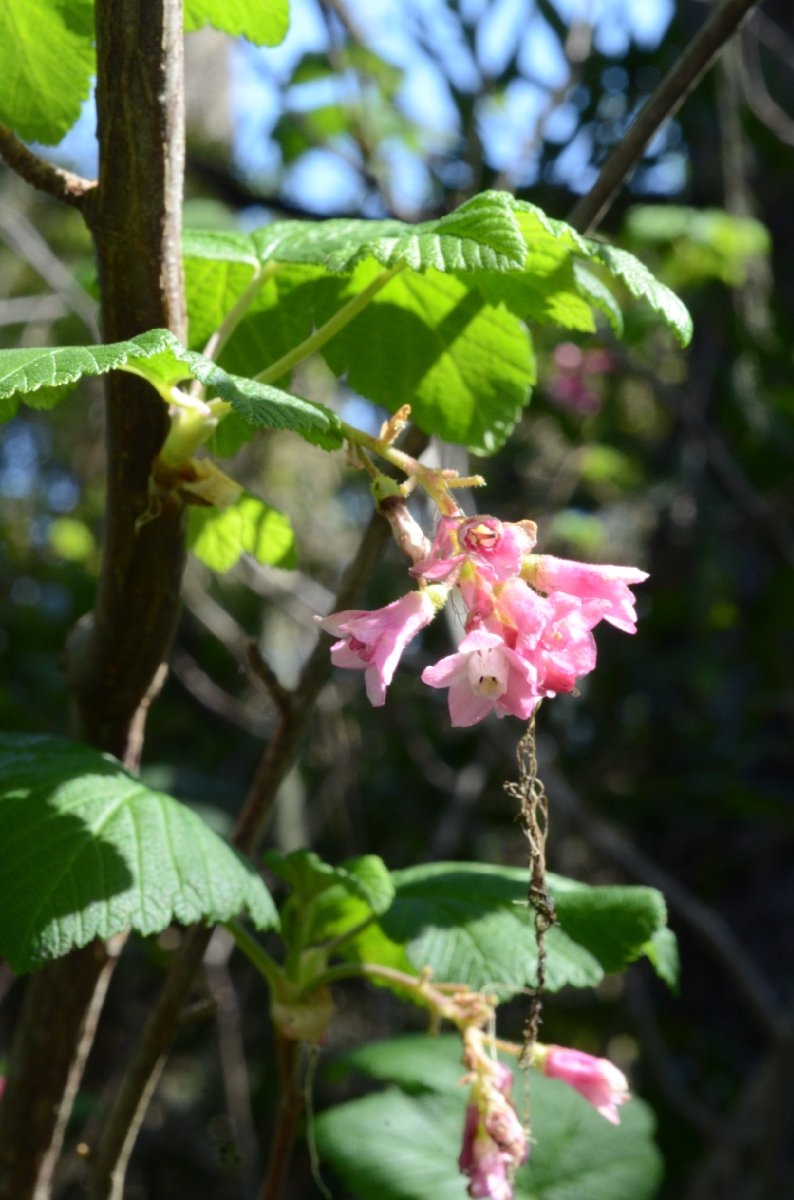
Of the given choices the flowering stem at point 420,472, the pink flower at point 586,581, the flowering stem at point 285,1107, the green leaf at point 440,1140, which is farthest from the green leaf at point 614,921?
the green leaf at point 440,1140

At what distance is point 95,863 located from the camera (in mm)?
934

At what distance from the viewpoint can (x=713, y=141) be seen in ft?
15.3

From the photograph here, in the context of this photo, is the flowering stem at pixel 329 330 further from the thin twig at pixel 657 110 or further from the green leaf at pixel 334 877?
the green leaf at pixel 334 877

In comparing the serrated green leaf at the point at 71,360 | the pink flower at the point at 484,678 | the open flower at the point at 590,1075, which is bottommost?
the open flower at the point at 590,1075

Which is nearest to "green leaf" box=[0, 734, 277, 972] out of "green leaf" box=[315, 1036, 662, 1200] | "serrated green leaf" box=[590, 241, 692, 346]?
"serrated green leaf" box=[590, 241, 692, 346]

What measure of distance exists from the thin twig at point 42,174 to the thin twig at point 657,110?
0.45m

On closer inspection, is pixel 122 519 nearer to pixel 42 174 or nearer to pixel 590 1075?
pixel 42 174

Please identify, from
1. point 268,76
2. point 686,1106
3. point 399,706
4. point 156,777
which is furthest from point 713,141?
point 686,1106

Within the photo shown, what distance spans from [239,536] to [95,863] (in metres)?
0.41

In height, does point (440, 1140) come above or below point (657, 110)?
below

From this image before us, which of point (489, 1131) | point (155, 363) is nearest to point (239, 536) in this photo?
point (155, 363)

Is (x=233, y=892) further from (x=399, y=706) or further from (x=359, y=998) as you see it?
(x=359, y=998)

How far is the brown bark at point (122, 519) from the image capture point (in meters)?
0.87

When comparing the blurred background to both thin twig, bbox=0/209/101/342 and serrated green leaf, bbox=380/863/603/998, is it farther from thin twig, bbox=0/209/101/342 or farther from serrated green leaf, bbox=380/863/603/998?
serrated green leaf, bbox=380/863/603/998
